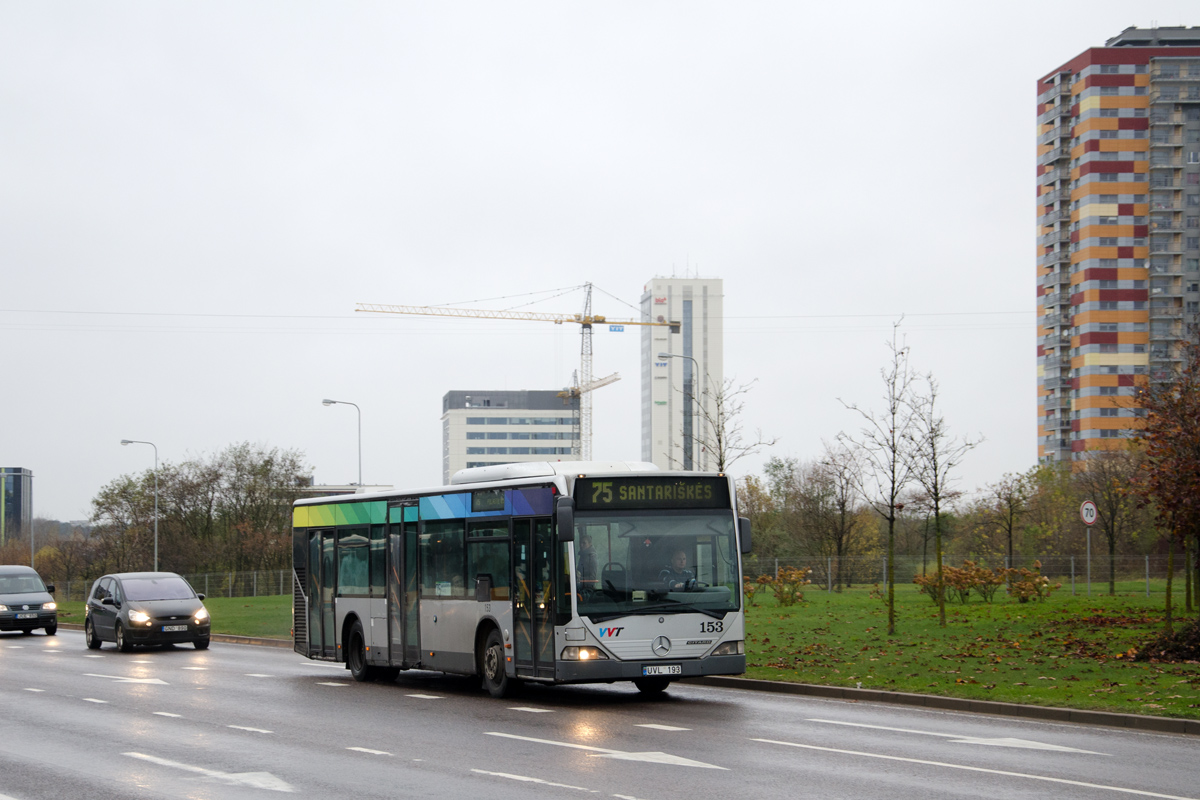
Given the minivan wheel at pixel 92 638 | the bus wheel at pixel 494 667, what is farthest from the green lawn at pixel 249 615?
the bus wheel at pixel 494 667

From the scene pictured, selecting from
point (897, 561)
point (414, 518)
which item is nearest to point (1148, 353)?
point (897, 561)

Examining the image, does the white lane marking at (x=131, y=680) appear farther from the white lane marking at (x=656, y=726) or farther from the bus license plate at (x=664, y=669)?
the white lane marking at (x=656, y=726)

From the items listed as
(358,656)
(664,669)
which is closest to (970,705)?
(664,669)

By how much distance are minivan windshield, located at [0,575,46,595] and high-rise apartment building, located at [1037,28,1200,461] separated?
96019 mm

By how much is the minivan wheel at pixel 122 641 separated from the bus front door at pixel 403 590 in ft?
37.7

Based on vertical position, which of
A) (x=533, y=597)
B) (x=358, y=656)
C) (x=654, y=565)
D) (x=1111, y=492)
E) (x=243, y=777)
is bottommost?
(x=358, y=656)

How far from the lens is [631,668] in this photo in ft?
52.7

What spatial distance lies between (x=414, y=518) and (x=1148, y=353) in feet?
360

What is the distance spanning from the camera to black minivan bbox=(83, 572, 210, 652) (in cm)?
2903

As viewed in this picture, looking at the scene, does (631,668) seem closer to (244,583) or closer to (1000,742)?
(1000,742)

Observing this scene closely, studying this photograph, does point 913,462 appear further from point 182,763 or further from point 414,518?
point 182,763

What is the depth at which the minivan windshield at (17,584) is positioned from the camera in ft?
123

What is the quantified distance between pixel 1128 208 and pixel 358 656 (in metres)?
111

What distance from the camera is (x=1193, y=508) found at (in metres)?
19.9
